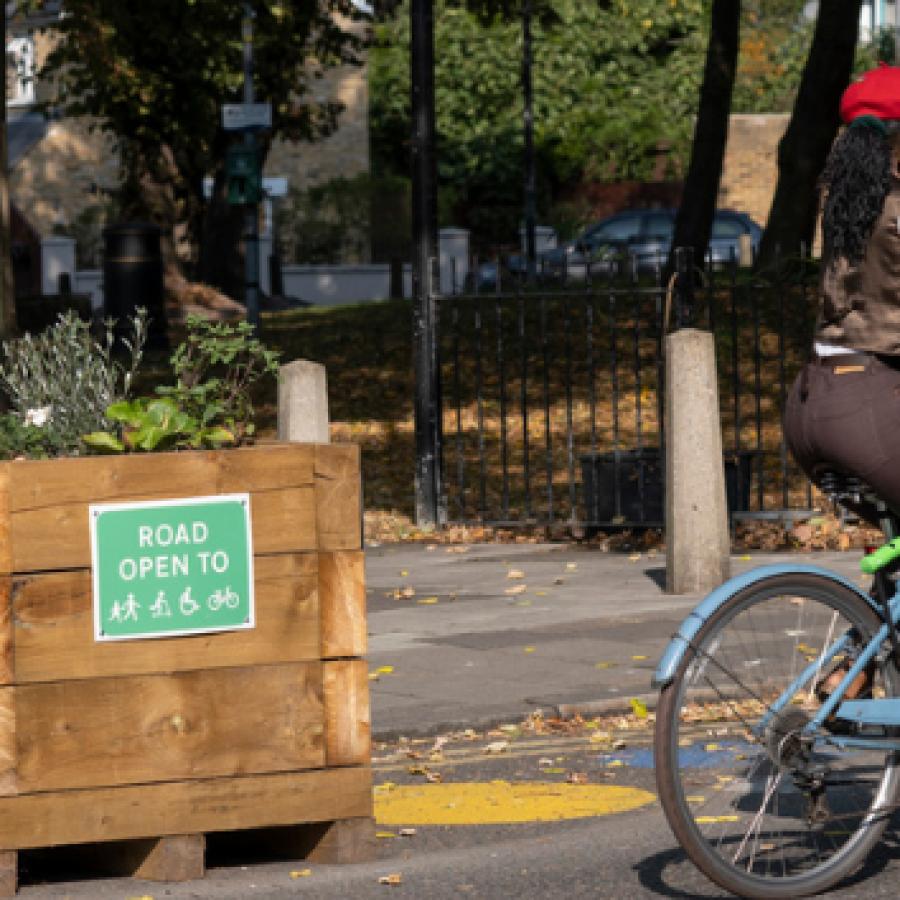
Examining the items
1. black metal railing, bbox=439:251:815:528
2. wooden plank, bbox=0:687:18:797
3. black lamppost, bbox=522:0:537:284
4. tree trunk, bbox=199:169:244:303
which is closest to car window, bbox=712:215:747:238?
black lamppost, bbox=522:0:537:284

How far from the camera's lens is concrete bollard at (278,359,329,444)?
1114 centimetres

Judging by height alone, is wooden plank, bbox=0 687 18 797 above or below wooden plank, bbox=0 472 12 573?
below

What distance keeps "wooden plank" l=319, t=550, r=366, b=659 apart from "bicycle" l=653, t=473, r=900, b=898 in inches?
40.8

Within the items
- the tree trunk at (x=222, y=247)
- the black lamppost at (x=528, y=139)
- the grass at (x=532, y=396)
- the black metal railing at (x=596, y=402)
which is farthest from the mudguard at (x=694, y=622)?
the black lamppost at (x=528, y=139)

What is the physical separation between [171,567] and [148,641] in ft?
0.68

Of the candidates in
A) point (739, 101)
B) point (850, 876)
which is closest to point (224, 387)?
point (850, 876)

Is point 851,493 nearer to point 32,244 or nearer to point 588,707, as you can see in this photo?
point 588,707

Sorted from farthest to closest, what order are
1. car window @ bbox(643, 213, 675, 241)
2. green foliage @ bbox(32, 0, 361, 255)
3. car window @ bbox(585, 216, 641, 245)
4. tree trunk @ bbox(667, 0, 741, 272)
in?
car window @ bbox(585, 216, 641, 245), car window @ bbox(643, 213, 675, 241), green foliage @ bbox(32, 0, 361, 255), tree trunk @ bbox(667, 0, 741, 272)

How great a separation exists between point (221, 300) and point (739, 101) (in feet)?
A: 106

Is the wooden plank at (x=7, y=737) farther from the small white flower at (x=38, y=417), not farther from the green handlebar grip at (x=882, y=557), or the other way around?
the green handlebar grip at (x=882, y=557)

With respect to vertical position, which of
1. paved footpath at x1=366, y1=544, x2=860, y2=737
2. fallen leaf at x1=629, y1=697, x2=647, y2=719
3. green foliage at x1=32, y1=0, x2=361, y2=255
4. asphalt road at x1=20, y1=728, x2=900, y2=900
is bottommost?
paved footpath at x1=366, y1=544, x2=860, y2=737

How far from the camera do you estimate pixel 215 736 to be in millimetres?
5941

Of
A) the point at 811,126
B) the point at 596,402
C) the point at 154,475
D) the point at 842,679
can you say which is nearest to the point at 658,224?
the point at 811,126

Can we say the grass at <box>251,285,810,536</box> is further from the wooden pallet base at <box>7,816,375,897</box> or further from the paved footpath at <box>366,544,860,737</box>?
the wooden pallet base at <box>7,816,375,897</box>
